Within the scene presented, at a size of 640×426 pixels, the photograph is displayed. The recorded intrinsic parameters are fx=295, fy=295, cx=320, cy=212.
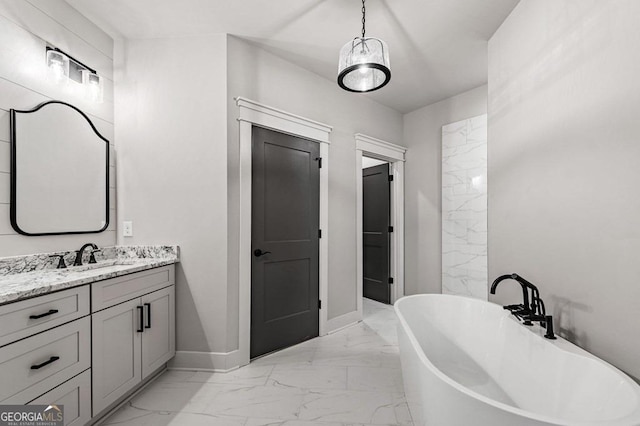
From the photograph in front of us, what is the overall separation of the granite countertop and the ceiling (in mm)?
1760

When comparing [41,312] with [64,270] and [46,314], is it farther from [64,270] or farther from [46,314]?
[64,270]

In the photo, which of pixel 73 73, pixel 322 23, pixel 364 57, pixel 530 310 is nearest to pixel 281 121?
pixel 322 23

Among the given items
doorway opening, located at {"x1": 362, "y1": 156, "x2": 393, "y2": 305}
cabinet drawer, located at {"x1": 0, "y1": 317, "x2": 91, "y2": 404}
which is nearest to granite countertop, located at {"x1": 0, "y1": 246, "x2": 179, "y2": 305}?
cabinet drawer, located at {"x1": 0, "y1": 317, "x2": 91, "y2": 404}

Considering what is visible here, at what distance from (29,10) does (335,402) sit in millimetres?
3152

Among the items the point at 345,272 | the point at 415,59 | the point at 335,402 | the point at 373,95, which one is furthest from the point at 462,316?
the point at 373,95

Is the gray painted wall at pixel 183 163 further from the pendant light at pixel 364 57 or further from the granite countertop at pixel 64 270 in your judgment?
the pendant light at pixel 364 57

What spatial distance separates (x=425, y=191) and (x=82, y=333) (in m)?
3.74

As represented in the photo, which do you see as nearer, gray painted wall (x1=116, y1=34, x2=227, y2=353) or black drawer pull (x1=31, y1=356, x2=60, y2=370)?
black drawer pull (x1=31, y1=356, x2=60, y2=370)

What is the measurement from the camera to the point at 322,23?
2363 mm

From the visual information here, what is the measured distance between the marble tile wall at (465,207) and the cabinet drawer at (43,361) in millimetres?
3529

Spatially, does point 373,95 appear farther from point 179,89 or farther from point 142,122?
point 142,122

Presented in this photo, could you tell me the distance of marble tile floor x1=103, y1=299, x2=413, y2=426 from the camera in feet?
5.80

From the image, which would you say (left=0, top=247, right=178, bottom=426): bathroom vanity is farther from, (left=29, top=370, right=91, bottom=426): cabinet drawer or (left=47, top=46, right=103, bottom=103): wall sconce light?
(left=47, top=46, right=103, bottom=103): wall sconce light

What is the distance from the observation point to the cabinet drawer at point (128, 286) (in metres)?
1.67
